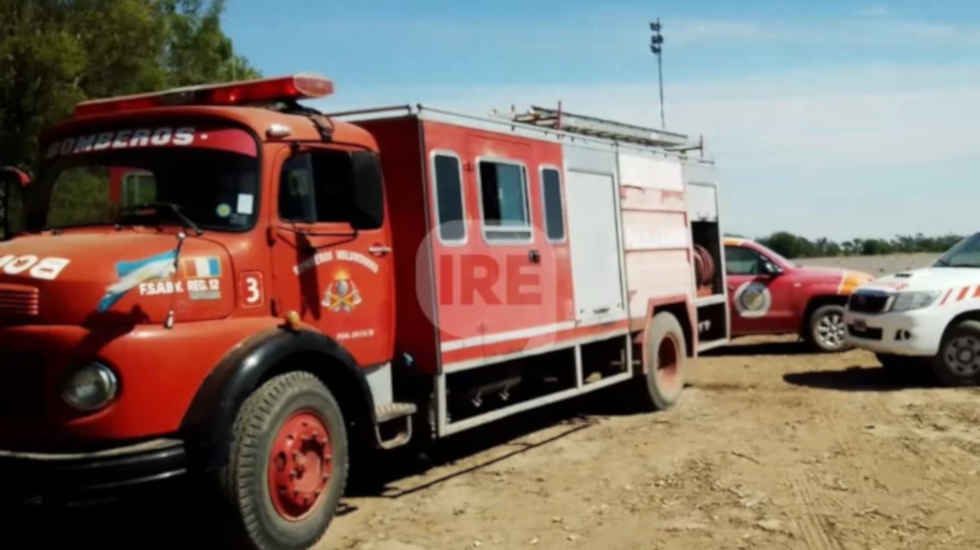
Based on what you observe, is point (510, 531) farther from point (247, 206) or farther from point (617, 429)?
point (617, 429)

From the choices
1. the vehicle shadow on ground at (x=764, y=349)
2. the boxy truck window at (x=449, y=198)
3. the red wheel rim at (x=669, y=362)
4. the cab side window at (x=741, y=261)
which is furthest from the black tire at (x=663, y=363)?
the vehicle shadow on ground at (x=764, y=349)

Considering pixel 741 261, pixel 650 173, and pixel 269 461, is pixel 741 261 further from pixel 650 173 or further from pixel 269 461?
pixel 269 461

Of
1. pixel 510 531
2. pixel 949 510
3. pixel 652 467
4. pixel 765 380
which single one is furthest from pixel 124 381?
pixel 765 380

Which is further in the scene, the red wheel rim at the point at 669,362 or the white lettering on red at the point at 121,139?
the red wheel rim at the point at 669,362

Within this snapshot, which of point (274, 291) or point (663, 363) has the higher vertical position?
point (274, 291)

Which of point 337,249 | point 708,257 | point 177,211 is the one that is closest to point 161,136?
point 177,211

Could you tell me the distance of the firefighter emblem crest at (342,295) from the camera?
5859 millimetres

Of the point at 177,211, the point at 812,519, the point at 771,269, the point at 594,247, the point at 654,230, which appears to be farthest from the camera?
the point at 771,269

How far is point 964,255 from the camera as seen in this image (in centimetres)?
1155

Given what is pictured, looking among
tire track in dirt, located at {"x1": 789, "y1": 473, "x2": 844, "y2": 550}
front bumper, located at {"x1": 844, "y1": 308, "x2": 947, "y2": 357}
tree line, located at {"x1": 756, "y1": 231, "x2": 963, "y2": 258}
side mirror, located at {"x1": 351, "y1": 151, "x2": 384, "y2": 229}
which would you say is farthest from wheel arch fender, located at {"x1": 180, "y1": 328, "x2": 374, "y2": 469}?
tree line, located at {"x1": 756, "y1": 231, "x2": 963, "y2": 258}

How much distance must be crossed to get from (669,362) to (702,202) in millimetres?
2060

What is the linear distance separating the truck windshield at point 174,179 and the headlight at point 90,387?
3.40 ft

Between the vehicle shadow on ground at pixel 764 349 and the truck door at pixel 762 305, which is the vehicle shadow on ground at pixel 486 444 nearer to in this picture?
the truck door at pixel 762 305

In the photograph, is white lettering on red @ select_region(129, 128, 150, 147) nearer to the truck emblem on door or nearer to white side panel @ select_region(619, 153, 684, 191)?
white side panel @ select_region(619, 153, 684, 191)
